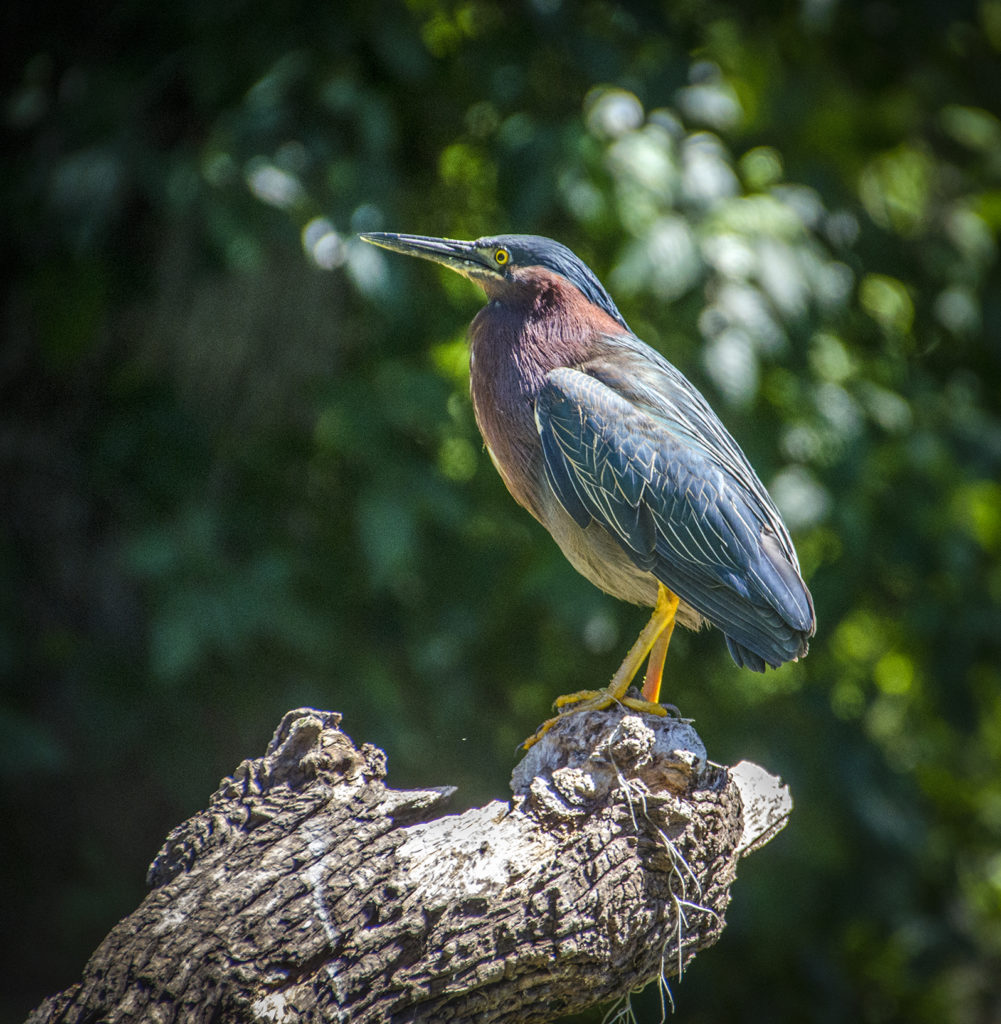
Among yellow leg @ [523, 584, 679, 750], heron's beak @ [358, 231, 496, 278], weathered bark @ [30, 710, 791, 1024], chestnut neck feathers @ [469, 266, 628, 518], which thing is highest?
heron's beak @ [358, 231, 496, 278]

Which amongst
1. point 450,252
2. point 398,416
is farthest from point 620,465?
point 398,416

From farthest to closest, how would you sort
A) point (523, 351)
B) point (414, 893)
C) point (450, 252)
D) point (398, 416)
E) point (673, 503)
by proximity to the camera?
point (398, 416), point (450, 252), point (523, 351), point (673, 503), point (414, 893)

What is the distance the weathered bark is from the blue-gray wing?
54 cm

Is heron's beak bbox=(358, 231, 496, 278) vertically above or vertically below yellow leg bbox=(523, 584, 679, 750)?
above

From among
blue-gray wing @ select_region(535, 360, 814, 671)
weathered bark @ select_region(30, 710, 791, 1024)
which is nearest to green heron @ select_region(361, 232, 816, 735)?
blue-gray wing @ select_region(535, 360, 814, 671)

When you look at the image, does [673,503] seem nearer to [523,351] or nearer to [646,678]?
[646,678]

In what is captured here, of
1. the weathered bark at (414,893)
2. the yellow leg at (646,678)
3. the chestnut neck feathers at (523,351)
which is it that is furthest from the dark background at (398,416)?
the weathered bark at (414,893)

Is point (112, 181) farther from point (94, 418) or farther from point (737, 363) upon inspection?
point (737, 363)

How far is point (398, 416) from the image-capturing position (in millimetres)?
4008

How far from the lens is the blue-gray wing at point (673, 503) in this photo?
2.92 metres

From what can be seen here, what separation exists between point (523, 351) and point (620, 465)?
468 millimetres

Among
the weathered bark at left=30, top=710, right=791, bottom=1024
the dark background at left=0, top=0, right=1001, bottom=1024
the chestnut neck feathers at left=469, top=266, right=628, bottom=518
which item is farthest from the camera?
the dark background at left=0, top=0, right=1001, bottom=1024

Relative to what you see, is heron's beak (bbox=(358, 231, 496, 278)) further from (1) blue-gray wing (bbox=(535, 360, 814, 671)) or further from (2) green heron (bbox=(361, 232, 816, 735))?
(1) blue-gray wing (bbox=(535, 360, 814, 671))

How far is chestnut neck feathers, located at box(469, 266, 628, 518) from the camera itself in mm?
3180
